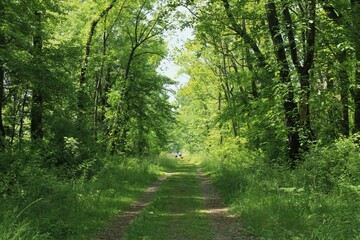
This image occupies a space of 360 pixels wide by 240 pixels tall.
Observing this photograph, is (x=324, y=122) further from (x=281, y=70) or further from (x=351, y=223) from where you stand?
(x=351, y=223)

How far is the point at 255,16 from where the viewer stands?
15.4m

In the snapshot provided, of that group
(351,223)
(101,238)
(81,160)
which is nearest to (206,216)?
(101,238)

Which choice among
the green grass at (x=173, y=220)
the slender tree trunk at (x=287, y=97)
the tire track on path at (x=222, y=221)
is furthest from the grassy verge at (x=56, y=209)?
the slender tree trunk at (x=287, y=97)

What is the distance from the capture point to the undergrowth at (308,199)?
257 inches

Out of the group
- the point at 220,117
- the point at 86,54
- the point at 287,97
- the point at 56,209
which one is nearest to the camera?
the point at 56,209

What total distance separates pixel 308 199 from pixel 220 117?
44.5ft

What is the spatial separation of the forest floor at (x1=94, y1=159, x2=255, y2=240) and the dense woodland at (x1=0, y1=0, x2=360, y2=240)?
450mm

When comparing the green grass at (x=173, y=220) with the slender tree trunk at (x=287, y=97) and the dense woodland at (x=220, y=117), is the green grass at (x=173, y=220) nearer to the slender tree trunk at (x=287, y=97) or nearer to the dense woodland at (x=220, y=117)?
the dense woodland at (x=220, y=117)

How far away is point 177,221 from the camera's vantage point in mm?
9102

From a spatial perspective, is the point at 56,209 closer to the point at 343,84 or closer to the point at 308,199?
the point at 308,199

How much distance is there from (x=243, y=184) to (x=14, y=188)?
767 cm

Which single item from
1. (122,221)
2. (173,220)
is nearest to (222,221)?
(173,220)

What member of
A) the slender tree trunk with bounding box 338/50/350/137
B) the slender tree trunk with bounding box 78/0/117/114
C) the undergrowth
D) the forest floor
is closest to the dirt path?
the forest floor

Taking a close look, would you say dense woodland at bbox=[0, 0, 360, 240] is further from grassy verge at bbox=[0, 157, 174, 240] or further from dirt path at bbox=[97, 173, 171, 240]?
dirt path at bbox=[97, 173, 171, 240]
